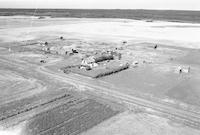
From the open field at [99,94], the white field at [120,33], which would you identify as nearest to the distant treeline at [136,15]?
the white field at [120,33]

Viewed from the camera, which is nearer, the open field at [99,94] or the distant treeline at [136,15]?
the open field at [99,94]

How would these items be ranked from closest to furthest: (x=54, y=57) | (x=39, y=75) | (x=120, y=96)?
1. (x=120, y=96)
2. (x=39, y=75)
3. (x=54, y=57)

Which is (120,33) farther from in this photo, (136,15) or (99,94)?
(136,15)

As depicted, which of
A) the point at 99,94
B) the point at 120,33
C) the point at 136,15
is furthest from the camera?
the point at 136,15

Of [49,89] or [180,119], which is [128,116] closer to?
[180,119]

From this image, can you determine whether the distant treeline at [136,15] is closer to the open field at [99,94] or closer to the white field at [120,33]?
the white field at [120,33]

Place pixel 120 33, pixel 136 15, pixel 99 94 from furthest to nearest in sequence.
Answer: pixel 136 15, pixel 120 33, pixel 99 94

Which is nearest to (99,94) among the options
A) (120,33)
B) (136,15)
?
(120,33)

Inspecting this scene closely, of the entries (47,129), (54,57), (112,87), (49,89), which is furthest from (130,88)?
(54,57)

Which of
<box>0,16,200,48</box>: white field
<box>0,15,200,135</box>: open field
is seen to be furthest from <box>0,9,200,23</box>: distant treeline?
<box>0,15,200,135</box>: open field

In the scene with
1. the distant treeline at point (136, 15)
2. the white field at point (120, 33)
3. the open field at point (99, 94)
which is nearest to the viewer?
the open field at point (99, 94)

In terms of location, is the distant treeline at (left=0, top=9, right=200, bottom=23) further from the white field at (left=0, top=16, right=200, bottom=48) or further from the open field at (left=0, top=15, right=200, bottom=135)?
the open field at (left=0, top=15, right=200, bottom=135)
